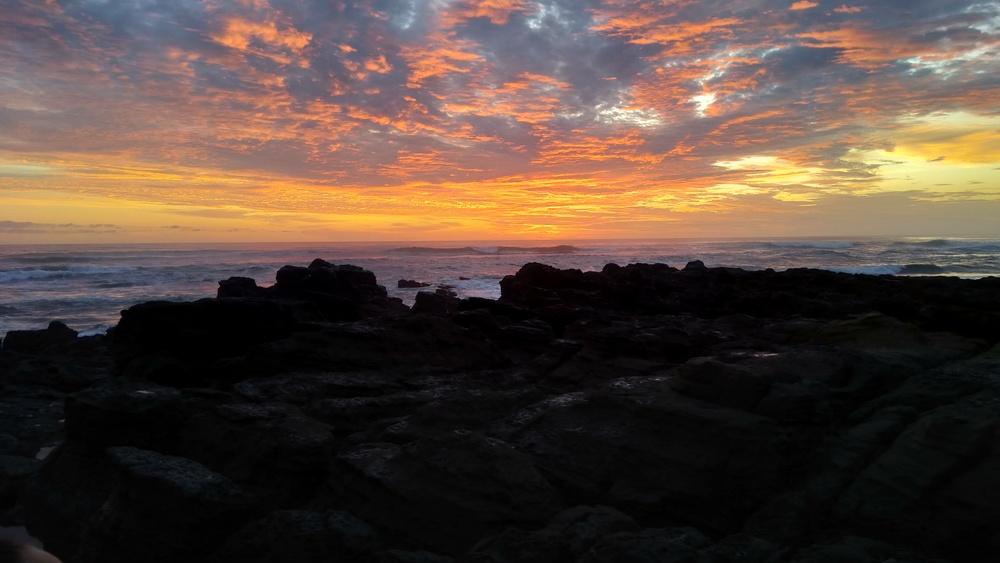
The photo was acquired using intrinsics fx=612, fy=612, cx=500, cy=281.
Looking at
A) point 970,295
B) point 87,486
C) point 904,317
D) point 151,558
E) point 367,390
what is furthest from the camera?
point 970,295

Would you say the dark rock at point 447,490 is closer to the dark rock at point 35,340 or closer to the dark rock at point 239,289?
the dark rock at point 239,289

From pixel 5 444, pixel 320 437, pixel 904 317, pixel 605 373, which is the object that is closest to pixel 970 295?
pixel 904 317

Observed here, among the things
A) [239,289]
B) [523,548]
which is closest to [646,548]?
[523,548]

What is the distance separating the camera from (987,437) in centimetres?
473

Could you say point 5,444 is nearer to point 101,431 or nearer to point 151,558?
point 101,431

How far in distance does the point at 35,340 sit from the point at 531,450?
16687 millimetres

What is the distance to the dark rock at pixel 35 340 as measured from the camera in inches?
643

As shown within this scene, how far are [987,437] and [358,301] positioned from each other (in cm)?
1381

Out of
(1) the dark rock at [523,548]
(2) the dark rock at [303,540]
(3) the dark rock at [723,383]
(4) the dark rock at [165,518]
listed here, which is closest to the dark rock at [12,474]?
(4) the dark rock at [165,518]

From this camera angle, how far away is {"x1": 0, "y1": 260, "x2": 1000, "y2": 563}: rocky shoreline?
464 cm

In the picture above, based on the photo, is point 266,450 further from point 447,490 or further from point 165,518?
point 447,490

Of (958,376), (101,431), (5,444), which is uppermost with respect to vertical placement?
(958,376)

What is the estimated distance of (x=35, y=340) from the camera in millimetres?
16562

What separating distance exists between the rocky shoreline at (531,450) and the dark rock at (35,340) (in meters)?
8.63
